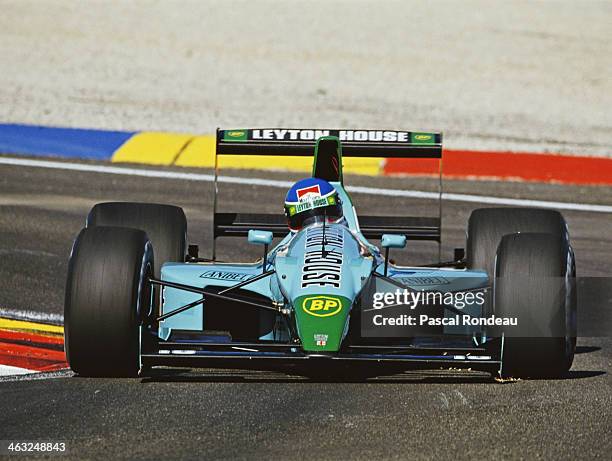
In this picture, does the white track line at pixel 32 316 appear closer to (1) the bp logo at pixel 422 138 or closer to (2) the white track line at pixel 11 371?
(2) the white track line at pixel 11 371

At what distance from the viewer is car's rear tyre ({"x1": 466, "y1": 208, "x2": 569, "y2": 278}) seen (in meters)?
11.3

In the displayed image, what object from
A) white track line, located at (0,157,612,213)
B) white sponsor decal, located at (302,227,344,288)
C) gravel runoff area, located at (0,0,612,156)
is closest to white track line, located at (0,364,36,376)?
white sponsor decal, located at (302,227,344,288)

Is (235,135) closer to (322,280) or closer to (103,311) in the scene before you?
(322,280)

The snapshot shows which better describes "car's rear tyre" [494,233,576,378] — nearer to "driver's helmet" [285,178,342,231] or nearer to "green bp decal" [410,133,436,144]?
"driver's helmet" [285,178,342,231]

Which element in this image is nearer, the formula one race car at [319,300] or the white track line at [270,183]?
the formula one race car at [319,300]

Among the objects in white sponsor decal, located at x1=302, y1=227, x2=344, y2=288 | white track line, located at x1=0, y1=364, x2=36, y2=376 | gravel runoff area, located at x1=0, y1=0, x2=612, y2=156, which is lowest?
white track line, located at x1=0, y1=364, x2=36, y2=376

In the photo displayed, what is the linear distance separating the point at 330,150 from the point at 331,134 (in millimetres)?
336

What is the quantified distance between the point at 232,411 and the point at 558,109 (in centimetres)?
1780

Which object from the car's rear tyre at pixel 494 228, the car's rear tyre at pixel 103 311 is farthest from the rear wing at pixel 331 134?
the car's rear tyre at pixel 103 311

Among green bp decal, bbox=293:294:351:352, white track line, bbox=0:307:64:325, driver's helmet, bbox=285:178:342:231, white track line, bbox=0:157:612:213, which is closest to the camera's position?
green bp decal, bbox=293:294:351:352

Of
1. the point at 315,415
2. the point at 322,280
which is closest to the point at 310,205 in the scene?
the point at 322,280

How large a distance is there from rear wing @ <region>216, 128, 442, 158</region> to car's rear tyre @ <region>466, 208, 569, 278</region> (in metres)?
0.95

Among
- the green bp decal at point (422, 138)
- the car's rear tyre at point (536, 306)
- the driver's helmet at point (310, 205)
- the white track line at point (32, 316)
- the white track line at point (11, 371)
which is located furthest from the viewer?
the green bp decal at point (422, 138)

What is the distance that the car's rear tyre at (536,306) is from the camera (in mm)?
9375
